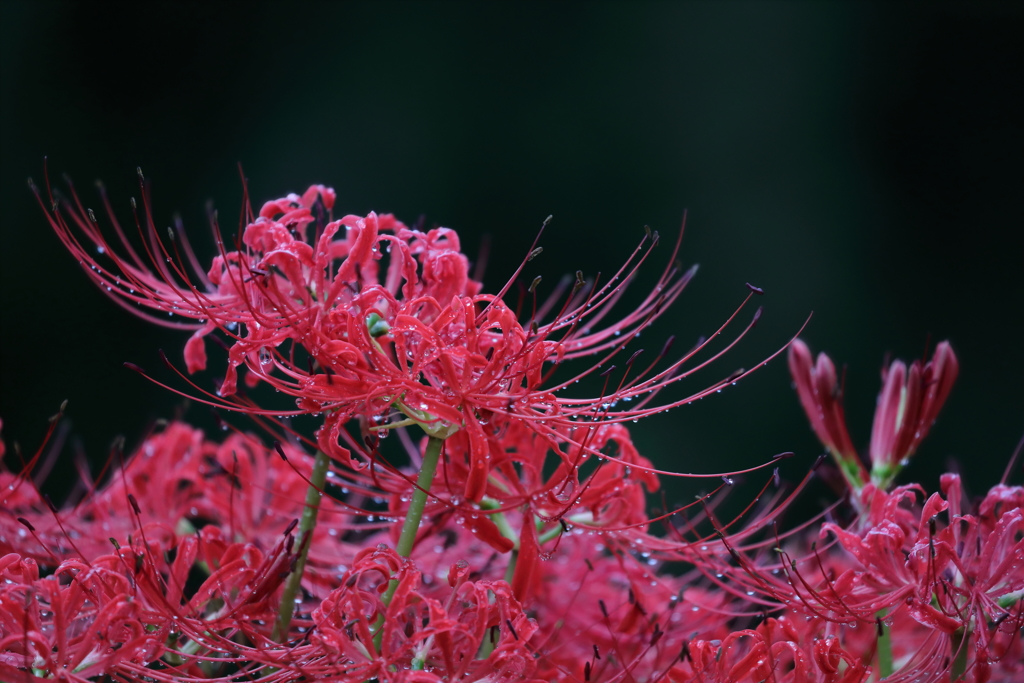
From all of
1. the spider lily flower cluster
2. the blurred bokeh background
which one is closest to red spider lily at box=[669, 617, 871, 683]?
the spider lily flower cluster

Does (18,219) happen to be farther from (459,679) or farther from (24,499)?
(459,679)

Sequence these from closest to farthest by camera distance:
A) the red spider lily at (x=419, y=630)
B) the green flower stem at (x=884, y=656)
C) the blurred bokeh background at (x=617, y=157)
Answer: the red spider lily at (x=419, y=630), the green flower stem at (x=884, y=656), the blurred bokeh background at (x=617, y=157)

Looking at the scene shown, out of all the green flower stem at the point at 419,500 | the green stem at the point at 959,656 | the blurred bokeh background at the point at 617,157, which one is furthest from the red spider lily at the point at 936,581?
the blurred bokeh background at the point at 617,157

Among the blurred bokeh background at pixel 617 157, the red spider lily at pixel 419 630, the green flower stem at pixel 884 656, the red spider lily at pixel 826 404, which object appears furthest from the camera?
the blurred bokeh background at pixel 617 157

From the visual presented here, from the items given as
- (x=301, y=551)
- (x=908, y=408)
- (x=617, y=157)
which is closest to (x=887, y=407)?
(x=908, y=408)

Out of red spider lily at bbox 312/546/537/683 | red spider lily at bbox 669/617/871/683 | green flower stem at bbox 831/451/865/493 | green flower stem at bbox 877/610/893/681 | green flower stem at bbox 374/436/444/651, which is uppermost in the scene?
green flower stem at bbox 374/436/444/651

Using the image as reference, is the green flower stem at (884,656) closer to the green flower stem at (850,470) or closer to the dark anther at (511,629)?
the green flower stem at (850,470)

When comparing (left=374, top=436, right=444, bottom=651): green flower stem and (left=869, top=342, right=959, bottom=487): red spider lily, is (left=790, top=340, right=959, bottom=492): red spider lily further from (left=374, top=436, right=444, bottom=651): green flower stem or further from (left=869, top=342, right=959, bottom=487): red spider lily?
(left=374, top=436, right=444, bottom=651): green flower stem
